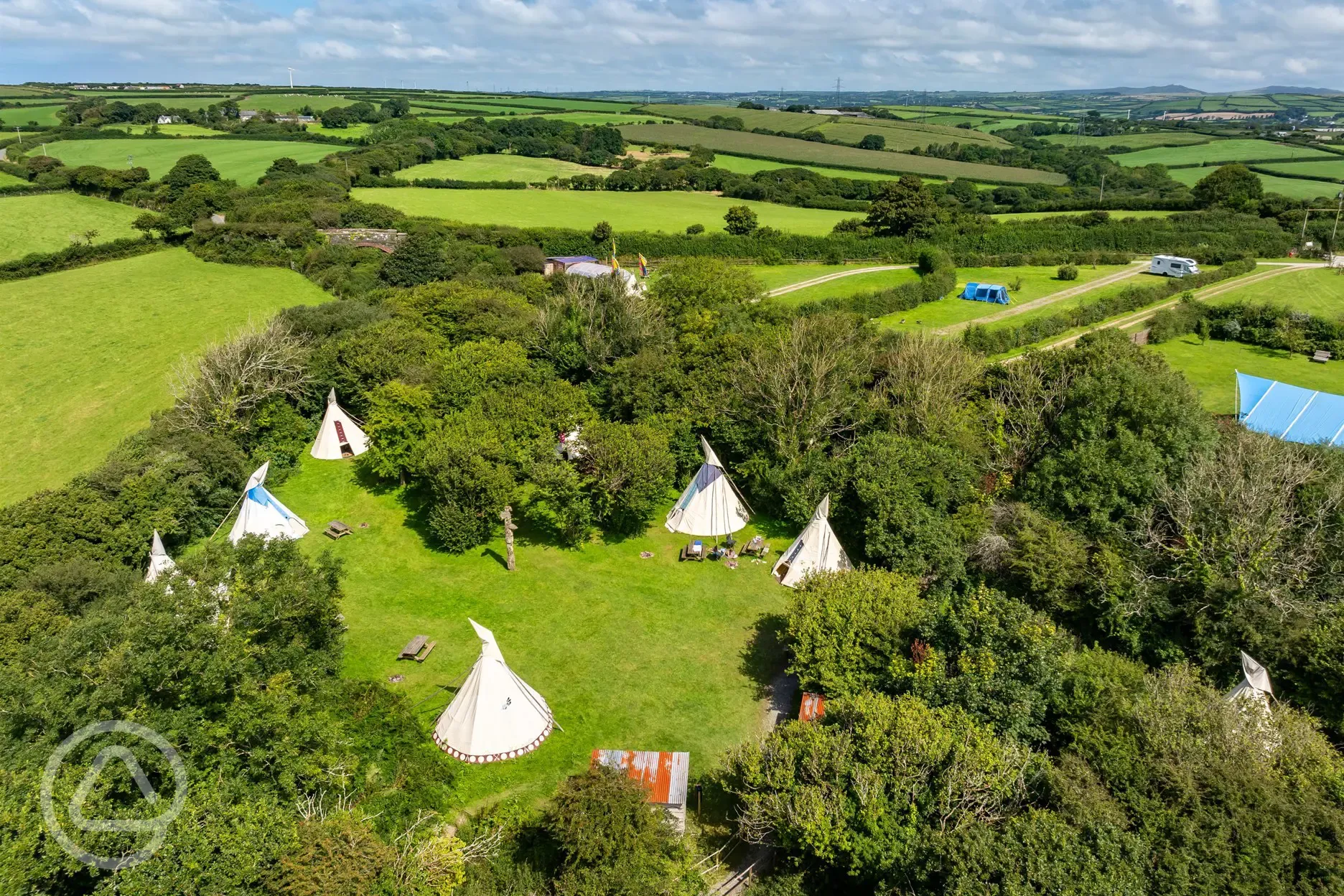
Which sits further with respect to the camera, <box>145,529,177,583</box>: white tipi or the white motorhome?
the white motorhome

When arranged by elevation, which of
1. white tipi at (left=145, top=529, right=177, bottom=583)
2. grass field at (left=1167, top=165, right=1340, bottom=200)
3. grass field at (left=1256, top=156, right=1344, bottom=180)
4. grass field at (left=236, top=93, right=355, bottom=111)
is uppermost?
grass field at (left=236, top=93, right=355, bottom=111)

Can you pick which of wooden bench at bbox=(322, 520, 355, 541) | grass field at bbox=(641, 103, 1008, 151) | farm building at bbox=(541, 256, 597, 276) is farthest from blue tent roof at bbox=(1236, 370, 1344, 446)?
grass field at bbox=(641, 103, 1008, 151)

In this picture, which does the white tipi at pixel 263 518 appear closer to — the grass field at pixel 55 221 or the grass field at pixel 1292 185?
the grass field at pixel 55 221

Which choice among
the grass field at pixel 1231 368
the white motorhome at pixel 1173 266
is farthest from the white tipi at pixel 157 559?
the white motorhome at pixel 1173 266

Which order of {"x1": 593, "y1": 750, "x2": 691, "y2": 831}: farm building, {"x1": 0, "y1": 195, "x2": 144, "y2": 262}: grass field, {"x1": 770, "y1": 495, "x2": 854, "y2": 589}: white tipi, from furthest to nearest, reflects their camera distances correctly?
1. {"x1": 0, "y1": 195, "x2": 144, "y2": 262}: grass field
2. {"x1": 770, "y1": 495, "x2": 854, "y2": 589}: white tipi
3. {"x1": 593, "y1": 750, "x2": 691, "y2": 831}: farm building

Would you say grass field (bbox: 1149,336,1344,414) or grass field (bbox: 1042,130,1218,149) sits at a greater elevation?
grass field (bbox: 1042,130,1218,149)

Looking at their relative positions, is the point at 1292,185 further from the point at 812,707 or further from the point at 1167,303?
the point at 812,707

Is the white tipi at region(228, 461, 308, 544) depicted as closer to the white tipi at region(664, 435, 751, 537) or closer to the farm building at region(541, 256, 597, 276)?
the white tipi at region(664, 435, 751, 537)
